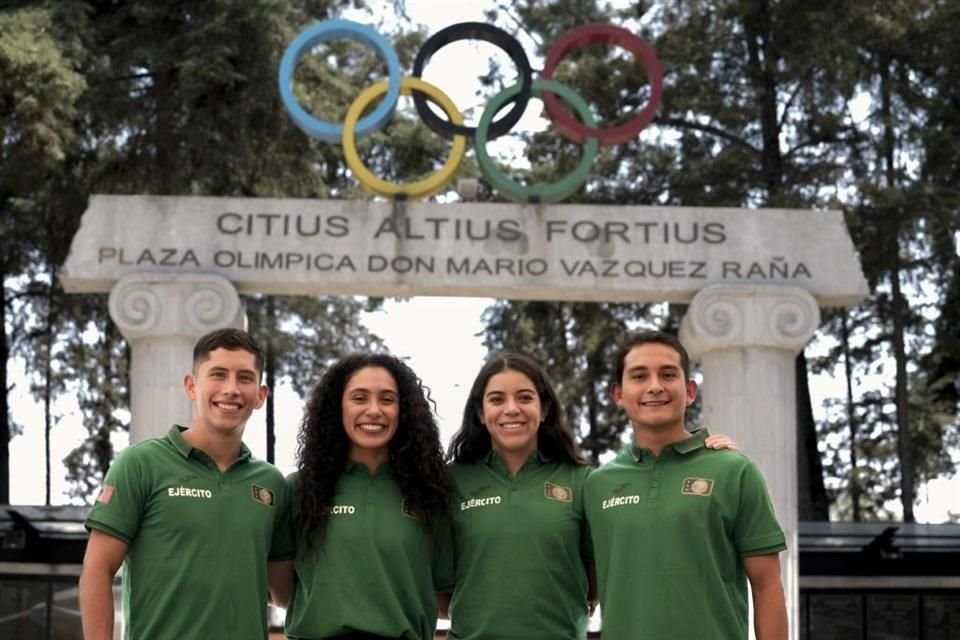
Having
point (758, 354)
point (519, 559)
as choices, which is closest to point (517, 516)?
point (519, 559)

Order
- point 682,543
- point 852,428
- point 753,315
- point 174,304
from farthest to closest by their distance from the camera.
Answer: point 852,428 → point 753,315 → point 174,304 → point 682,543

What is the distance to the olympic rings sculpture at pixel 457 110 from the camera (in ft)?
43.6

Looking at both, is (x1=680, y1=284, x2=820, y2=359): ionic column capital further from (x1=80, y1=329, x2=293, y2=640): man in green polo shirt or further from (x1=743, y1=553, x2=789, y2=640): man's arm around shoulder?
(x1=80, y1=329, x2=293, y2=640): man in green polo shirt

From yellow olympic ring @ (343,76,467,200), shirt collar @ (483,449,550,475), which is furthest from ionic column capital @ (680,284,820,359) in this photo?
shirt collar @ (483,449,550,475)

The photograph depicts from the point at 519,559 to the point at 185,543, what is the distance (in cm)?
111

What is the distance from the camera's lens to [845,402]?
2662 centimetres

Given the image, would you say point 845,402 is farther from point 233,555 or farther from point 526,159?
point 233,555

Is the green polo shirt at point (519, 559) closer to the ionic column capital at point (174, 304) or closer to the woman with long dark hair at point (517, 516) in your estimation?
the woman with long dark hair at point (517, 516)

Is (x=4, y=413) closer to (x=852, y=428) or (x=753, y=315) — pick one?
(x=852, y=428)

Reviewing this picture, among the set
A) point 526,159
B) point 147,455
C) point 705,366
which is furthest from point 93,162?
point 147,455

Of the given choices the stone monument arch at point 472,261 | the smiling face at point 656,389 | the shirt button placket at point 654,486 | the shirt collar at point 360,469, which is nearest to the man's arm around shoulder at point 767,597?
the shirt button placket at point 654,486

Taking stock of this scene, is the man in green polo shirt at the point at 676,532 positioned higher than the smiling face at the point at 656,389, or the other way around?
the smiling face at the point at 656,389

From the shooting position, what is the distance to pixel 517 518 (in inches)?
198

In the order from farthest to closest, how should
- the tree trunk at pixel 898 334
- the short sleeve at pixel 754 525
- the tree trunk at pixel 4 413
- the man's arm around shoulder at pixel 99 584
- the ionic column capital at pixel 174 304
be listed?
the tree trunk at pixel 4 413
the tree trunk at pixel 898 334
the ionic column capital at pixel 174 304
the short sleeve at pixel 754 525
the man's arm around shoulder at pixel 99 584
